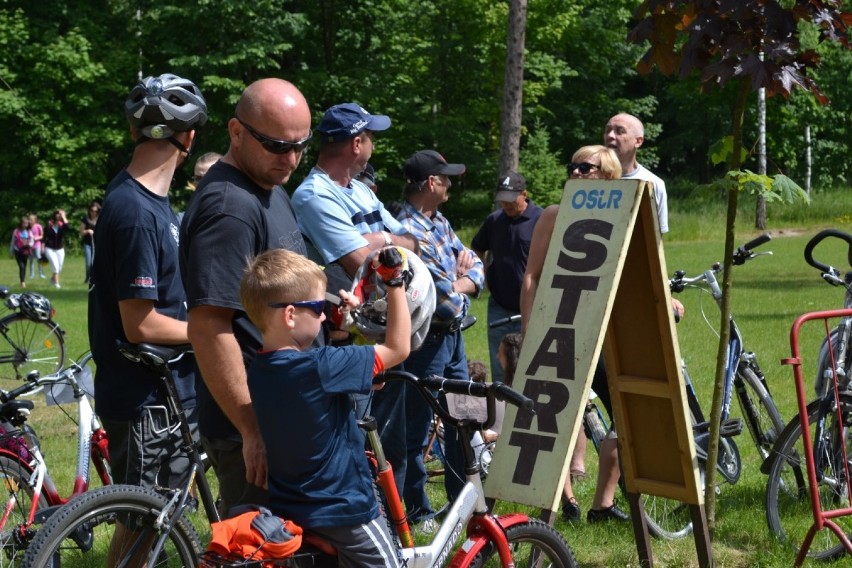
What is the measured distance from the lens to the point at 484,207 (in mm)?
42938

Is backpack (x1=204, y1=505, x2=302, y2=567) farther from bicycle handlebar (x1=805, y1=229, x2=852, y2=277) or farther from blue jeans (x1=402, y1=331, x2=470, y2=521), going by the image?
bicycle handlebar (x1=805, y1=229, x2=852, y2=277)

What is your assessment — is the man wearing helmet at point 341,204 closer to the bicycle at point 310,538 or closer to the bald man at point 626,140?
the bicycle at point 310,538

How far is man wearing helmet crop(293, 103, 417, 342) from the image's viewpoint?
5043 millimetres

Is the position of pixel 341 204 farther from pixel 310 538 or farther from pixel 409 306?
pixel 310 538

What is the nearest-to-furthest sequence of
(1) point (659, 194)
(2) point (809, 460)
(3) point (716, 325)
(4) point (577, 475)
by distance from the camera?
1. (2) point (809, 460)
2. (1) point (659, 194)
3. (4) point (577, 475)
4. (3) point (716, 325)

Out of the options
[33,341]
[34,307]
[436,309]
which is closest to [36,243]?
[33,341]

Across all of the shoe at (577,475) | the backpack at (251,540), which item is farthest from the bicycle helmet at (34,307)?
the backpack at (251,540)

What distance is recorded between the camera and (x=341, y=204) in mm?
5141

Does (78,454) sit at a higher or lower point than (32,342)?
higher

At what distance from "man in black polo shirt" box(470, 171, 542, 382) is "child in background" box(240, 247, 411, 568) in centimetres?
508

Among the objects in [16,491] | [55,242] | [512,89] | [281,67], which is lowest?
[55,242]

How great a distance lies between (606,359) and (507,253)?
3669 millimetres

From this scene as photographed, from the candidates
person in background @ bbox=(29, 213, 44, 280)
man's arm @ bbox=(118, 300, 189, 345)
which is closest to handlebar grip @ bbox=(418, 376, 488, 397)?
man's arm @ bbox=(118, 300, 189, 345)

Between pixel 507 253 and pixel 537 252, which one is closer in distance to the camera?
pixel 537 252
